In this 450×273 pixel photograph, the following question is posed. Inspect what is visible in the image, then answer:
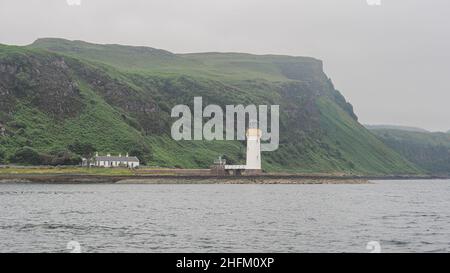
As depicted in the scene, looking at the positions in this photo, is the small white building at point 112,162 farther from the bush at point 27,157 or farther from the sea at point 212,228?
the sea at point 212,228

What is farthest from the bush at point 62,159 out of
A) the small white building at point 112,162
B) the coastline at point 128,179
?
the coastline at point 128,179

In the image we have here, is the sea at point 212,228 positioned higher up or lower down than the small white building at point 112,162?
lower down

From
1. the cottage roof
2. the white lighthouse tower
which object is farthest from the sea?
the white lighthouse tower

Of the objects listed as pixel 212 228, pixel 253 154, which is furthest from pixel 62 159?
pixel 212 228

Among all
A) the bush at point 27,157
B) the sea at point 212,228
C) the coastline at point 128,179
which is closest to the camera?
the sea at point 212,228

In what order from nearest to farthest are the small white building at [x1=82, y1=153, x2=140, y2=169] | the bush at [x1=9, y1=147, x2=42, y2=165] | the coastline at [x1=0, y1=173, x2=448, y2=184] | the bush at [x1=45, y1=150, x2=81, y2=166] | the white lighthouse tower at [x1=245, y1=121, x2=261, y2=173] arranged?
the coastline at [x1=0, y1=173, x2=448, y2=184] → the bush at [x1=45, y1=150, x2=81, y2=166] → the bush at [x1=9, y1=147, x2=42, y2=165] → the small white building at [x1=82, y1=153, x2=140, y2=169] → the white lighthouse tower at [x1=245, y1=121, x2=261, y2=173]

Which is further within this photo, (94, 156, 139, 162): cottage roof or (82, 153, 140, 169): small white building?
(94, 156, 139, 162): cottage roof

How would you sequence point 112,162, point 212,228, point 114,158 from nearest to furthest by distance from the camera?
point 212,228, point 112,162, point 114,158

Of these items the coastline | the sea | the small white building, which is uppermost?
the small white building

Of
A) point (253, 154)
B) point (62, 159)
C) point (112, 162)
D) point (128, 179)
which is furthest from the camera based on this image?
point (253, 154)

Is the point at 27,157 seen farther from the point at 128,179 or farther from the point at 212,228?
the point at 212,228

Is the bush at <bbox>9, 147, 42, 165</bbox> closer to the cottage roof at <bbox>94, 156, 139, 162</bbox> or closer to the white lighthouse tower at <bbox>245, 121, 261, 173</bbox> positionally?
the cottage roof at <bbox>94, 156, 139, 162</bbox>
